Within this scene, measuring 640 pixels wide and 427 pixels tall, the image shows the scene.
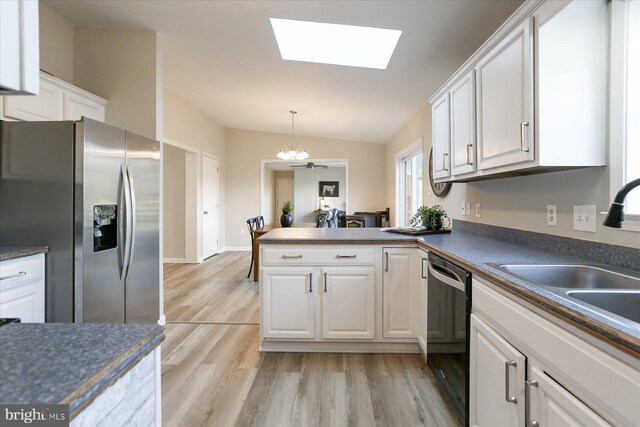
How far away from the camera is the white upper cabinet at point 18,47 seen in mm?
471

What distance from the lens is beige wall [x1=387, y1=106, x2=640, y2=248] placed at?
1463 mm

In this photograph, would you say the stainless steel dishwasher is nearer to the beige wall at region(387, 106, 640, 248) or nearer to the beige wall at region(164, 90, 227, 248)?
the beige wall at region(387, 106, 640, 248)

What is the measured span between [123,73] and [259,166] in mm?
4302

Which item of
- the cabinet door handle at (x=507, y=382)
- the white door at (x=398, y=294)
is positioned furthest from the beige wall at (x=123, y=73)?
the cabinet door handle at (x=507, y=382)

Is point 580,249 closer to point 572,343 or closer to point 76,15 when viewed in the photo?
point 572,343

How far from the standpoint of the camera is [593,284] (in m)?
1.35

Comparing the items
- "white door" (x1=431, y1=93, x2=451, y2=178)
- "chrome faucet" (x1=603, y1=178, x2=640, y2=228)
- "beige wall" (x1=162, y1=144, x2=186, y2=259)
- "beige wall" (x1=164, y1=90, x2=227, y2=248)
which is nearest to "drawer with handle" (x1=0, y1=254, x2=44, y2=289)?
"chrome faucet" (x1=603, y1=178, x2=640, y2=228)

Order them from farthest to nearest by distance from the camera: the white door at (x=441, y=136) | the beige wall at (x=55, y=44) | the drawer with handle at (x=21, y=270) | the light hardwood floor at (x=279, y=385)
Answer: the beige wall at (x=55, y=44) < the white door at (x=441, y=136) < the light hardwood floor at (x=279, y=385) < the drawer with handle at (x=21, y=270)

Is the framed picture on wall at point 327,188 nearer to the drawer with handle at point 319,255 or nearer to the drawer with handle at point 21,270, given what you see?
the drawer with handle at point 319,255

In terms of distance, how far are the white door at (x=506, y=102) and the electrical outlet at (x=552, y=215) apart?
0.37 m

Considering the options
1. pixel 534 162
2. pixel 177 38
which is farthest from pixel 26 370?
pixel 177 38

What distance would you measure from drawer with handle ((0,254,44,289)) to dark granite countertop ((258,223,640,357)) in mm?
1316

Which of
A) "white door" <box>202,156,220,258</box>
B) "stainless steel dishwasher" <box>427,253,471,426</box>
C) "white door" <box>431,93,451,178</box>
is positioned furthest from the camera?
"white door" <box>202,156,220,258</box>

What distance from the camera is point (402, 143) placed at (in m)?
5.69
